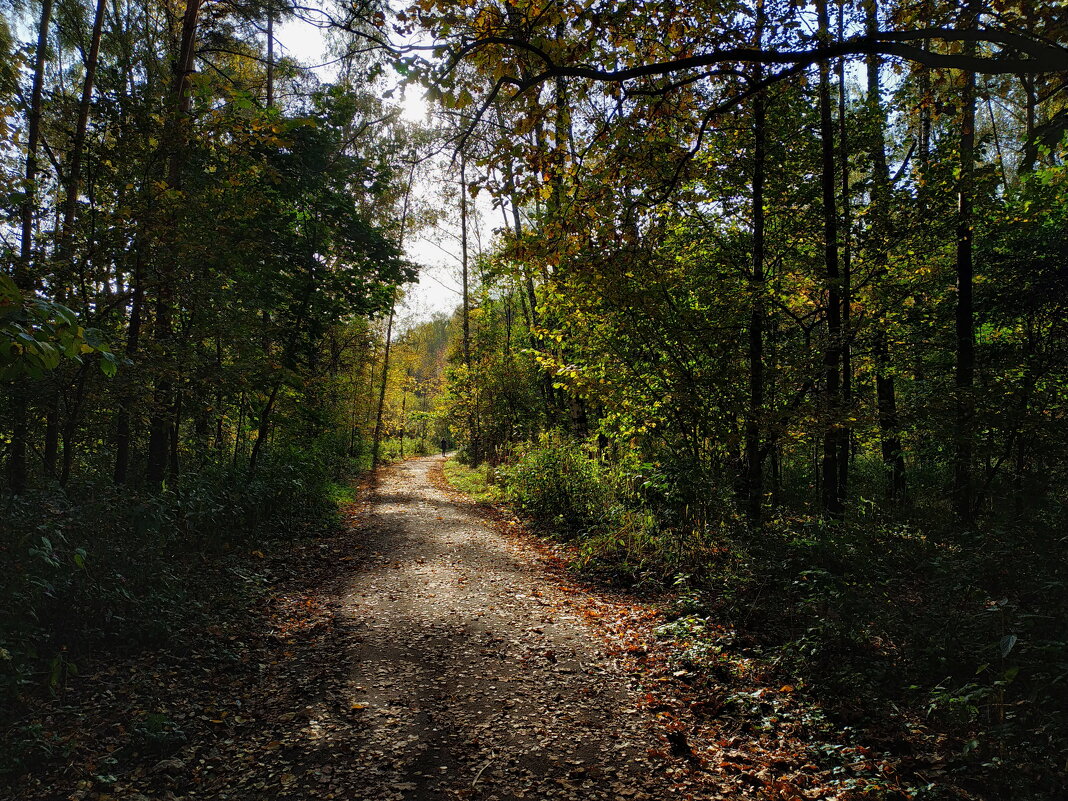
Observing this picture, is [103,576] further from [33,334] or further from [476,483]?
[476,483]

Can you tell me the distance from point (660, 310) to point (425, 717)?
532 cm

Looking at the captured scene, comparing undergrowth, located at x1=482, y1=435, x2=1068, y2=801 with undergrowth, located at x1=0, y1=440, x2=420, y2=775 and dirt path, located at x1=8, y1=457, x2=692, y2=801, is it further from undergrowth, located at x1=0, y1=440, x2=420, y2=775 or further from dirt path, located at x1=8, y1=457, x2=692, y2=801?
undergrowth, located at x1=0, y1=440, x2=420, y2=775

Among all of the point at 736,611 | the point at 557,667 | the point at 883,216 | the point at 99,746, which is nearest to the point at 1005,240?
the point at 883,216

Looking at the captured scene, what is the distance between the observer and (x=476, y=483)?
1700 centimetres

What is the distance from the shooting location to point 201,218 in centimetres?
630

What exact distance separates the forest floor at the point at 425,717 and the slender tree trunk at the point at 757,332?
7.45ft

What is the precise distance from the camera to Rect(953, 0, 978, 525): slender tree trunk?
5529 millimetres

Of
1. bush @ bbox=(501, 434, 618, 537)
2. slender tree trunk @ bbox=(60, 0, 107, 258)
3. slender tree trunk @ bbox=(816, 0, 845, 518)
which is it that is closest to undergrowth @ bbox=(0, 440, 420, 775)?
slender tree trunk @ bbox=(60, 0, 107, 258)

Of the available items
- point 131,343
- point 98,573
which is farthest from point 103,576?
point 131,343

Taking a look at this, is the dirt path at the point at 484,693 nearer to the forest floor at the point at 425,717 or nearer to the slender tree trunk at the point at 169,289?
the forest floor at the point at 425,717

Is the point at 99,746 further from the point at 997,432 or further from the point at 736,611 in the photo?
the point at 997,432

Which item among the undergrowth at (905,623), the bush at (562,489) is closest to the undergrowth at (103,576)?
the undergrowth at (905,623)

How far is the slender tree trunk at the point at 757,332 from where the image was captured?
22.0ft

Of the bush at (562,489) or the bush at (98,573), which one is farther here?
the bush at (562,489)
